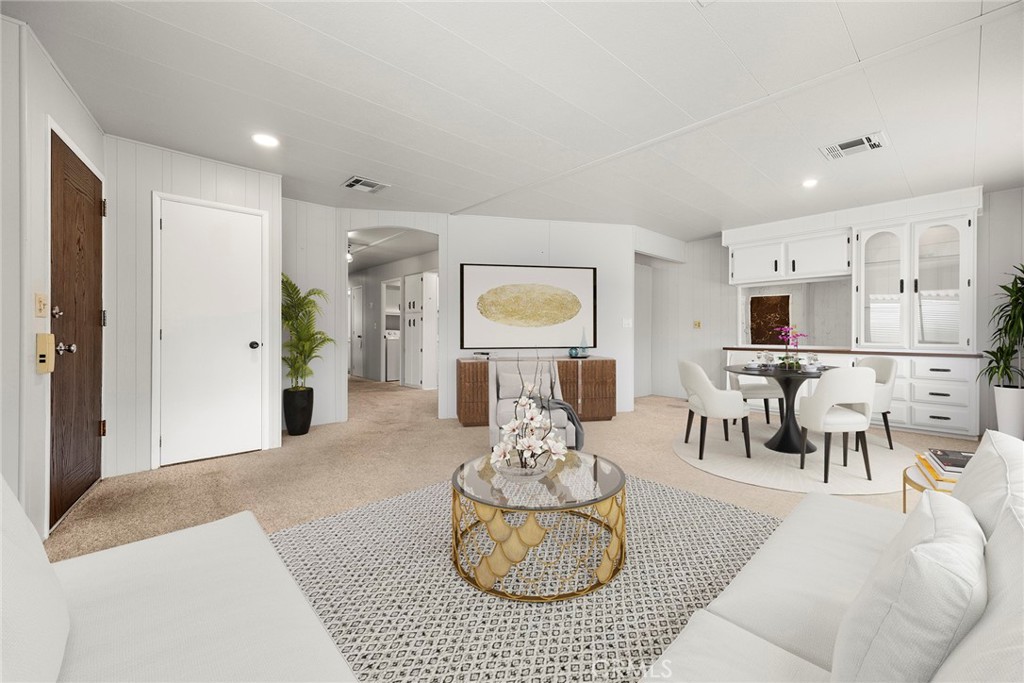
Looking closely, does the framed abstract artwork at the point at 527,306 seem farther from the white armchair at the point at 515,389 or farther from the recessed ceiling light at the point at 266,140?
the recessed ceiling light at the point at 266,140

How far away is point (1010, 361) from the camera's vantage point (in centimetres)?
424

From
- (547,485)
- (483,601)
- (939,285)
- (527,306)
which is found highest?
(939,285)

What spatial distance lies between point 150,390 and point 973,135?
6490 millimetres

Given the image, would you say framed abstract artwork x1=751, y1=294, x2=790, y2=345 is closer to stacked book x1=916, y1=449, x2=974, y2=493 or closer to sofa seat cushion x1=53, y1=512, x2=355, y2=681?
stacked book x1=916, y1=449, x2=974, y2=493

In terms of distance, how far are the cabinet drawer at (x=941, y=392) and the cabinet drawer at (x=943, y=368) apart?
0.21ft

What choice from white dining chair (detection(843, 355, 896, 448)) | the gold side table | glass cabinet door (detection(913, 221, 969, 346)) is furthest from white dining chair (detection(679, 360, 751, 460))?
glass cabinet door (detection(913, 221, 969, 346))

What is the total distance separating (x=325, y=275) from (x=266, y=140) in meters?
1.89

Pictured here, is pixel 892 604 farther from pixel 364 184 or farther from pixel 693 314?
pixel 693 314

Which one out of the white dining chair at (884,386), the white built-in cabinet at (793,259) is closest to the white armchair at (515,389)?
the white dining chair at (884,386)

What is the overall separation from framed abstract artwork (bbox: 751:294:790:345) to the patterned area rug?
165 inches

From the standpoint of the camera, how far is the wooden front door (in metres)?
2.48

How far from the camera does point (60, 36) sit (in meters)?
2.18

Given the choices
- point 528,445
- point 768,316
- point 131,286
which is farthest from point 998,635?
point 768,316

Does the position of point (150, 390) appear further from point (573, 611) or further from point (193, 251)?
point (573, 611)
